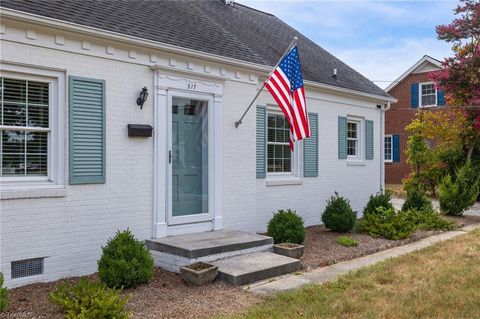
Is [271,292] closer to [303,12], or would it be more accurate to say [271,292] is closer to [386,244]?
[386,244]

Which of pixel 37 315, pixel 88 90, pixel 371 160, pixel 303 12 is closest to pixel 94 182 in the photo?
pixel 88 90

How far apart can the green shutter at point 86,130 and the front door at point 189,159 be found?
1153mm

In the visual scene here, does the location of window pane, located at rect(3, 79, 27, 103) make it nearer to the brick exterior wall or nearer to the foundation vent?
the foundation vent

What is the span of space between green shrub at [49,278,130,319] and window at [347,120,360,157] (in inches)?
338

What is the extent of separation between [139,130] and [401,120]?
18708 mm

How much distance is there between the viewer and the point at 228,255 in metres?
6.40

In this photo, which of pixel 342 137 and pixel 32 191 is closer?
pixel 32 191

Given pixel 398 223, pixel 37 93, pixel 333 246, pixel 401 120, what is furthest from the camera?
pixel 401 120

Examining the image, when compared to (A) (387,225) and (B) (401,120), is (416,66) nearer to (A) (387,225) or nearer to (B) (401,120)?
(B) (401,120)

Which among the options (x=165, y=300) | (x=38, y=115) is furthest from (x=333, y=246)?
(x=38, y=115)

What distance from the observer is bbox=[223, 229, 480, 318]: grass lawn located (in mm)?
4621

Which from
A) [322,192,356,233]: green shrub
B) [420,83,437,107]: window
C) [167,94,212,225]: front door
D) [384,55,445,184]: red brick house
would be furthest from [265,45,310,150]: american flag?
[420,83,437,107]: window

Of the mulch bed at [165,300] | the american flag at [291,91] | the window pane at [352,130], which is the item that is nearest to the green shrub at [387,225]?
the window pane at [352,130]

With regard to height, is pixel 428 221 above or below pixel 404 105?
below
